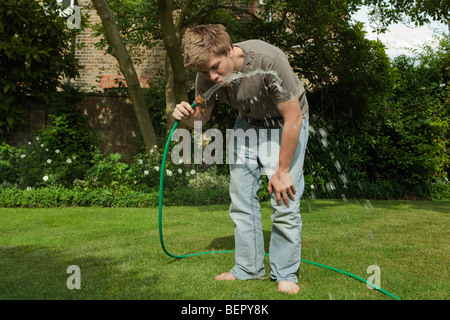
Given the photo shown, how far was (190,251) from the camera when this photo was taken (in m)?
3.74

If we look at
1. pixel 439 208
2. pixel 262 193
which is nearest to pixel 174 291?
pixel 262 193

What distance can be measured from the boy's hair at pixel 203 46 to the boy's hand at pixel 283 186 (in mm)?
800

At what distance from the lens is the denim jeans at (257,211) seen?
2760 millimetres

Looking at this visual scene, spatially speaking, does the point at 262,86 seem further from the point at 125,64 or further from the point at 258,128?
the point at 125,64

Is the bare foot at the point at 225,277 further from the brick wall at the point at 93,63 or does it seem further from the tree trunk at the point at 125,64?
the brick wall at the point at 93,63

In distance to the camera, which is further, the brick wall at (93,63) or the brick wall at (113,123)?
the brick wall at (93,63)

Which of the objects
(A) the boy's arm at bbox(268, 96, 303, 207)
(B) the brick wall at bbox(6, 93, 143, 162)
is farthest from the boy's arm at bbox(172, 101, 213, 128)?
(B) the brick wall at bbox(6, 93, 143, 162)

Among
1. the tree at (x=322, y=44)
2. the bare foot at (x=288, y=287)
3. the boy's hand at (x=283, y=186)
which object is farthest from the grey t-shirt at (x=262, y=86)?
the tree at (x=322, y=44)

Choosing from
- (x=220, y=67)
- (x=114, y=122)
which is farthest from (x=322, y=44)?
(x=220, y=67)

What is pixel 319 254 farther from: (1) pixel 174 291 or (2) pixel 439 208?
(2) pixel 439 208

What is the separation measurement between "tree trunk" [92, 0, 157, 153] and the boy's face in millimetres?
5553

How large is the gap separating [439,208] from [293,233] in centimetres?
503

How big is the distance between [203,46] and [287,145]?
759 mm

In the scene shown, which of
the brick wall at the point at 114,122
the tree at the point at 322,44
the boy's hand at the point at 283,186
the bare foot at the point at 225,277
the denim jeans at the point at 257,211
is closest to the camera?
the boy's hand at the point at 283,186
